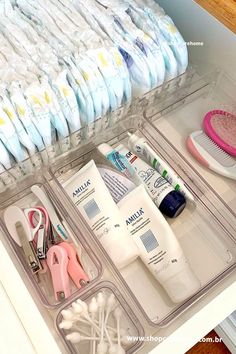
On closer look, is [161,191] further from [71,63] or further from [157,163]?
[71,63]

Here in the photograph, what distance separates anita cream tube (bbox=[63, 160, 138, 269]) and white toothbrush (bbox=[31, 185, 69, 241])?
0.13ft

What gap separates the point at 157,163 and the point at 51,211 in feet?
0.67

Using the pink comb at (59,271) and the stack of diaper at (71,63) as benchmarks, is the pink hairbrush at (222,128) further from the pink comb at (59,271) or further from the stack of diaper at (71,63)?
the pink comb at (59,271)

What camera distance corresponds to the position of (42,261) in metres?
0.58

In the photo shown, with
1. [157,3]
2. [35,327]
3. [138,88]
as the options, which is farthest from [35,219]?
[157,3]

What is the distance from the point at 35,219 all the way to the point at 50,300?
0.14 meters

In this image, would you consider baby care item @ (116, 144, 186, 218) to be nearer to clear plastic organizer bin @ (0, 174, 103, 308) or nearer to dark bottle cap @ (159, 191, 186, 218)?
dark bottle cap @ (159, 191, 186, 218)

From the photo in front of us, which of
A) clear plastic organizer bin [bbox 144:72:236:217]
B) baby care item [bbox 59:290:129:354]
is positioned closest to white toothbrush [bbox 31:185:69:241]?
baby care item [bbox 59:290:129:354]

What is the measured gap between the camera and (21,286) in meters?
0.49

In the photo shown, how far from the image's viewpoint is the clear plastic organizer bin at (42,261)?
21.6 inches

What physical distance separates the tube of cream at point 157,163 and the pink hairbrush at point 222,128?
134 millimetres

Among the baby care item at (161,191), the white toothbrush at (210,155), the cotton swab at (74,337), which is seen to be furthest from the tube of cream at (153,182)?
the cotton swab at (74,337)

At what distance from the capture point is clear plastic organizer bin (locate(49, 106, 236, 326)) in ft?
2.01

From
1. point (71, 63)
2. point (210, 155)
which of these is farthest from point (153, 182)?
point (71, 63)
